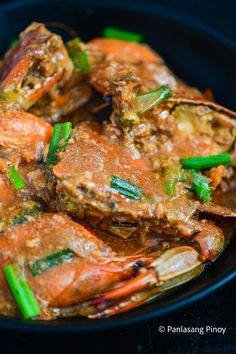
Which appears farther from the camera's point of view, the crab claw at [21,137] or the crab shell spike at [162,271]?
the crab claw at [21,137]

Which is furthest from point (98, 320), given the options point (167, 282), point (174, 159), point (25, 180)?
point (174, 159)

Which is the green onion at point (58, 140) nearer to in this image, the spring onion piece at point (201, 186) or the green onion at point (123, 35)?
the spring onion piece at point (201, 186)

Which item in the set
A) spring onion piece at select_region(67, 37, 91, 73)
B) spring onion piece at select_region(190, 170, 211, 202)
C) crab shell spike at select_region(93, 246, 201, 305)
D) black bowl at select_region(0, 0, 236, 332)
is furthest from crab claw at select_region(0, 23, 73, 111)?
crab shell spike at select_region(93, 246, 201, 305)

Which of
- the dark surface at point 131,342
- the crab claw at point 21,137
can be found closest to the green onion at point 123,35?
the crab claw at point 21,137

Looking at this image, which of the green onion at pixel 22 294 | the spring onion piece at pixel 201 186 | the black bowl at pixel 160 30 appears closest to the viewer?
the green onion at pixel 22 294

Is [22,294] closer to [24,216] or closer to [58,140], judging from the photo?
[24,216]

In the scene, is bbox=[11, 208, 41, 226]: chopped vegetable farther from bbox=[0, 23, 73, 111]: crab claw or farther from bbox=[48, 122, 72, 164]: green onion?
bbox=[0, 23, 73, 111]: crab claw

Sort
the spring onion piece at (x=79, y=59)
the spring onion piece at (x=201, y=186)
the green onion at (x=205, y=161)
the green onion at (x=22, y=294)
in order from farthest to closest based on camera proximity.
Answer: the spring onion piece at (x=79, y=59), the green onion at (x=205, y=161), the spring onion piece at (x=201, y=186), the green onion at (x=22, y=294)

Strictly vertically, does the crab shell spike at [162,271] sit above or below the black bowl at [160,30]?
below
